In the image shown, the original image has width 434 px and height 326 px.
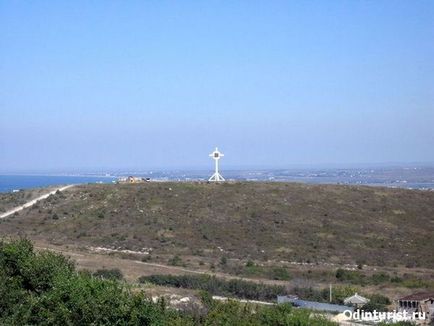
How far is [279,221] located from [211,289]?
2810 centimetres

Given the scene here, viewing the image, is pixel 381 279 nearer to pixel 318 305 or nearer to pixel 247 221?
pixel 318 305

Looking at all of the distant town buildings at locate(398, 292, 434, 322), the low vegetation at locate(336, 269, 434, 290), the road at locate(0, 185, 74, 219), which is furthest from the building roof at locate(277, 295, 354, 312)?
the road at locate(0, 185, 74, 219)

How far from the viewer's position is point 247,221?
6506 cm

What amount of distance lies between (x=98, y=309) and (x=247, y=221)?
1664 inches

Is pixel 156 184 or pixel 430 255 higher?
pixel 156 184

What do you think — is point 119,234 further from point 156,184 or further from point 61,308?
point 61,308

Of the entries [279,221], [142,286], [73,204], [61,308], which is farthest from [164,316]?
[73,204]

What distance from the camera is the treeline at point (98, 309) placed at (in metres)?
23.0

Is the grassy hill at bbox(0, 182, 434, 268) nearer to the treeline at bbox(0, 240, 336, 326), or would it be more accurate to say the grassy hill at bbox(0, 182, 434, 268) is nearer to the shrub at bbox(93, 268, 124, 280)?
the shrub at bbox(93, 268, 124, 280)

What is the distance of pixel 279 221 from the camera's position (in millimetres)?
65375

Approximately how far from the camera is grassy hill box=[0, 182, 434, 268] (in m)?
56.7

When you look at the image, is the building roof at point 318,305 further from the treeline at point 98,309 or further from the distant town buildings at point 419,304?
the treeline at point 98,309

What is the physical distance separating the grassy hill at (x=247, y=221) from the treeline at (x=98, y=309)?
1065 inches

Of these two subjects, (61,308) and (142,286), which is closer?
(61,308)
